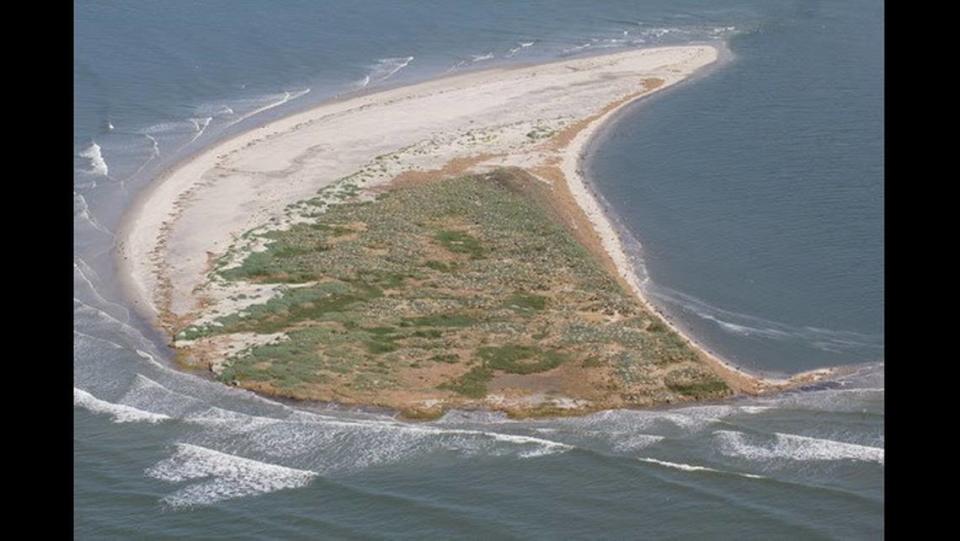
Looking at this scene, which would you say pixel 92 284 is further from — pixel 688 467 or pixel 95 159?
pixel 688 467

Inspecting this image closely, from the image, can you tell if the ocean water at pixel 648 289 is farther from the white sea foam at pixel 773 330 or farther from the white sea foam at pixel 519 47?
the white sea foam at pixel 519 47

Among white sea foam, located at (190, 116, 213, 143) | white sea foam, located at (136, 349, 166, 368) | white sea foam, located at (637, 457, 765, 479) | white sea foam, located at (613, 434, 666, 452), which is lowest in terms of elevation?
white sea foam, located at (637, 457, 765, 479)

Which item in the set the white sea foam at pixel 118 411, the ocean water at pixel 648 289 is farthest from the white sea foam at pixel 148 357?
the white sea foam at pixel 118 411

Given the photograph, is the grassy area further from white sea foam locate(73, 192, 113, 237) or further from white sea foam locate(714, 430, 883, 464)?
white sea foam locate(73, 192, 113, 237)

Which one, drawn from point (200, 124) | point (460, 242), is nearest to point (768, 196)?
point (460, 242)

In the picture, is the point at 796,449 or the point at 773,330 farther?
the point at 773,330

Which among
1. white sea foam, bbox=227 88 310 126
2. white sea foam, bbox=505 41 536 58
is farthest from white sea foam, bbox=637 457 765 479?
white sea foam, bbox=505 41 536 58

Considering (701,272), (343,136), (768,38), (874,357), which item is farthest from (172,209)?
(768,38)
